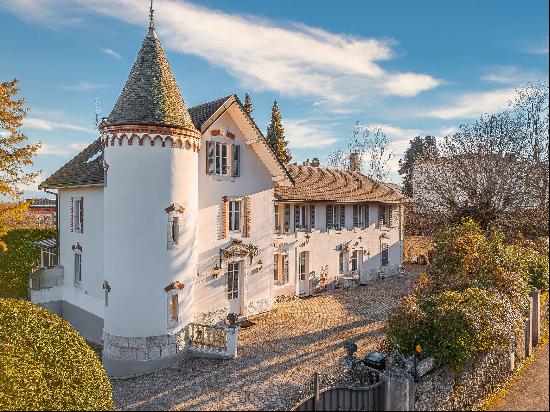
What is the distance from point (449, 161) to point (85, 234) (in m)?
25.7

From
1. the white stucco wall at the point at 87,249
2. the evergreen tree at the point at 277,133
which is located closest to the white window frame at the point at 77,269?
the white stucco wall at the point at 87,249

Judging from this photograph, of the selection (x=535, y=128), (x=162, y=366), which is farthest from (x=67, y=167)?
(x=535, y=128)

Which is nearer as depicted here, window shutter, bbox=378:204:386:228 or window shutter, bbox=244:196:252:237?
window shutter, bbox=244:196:252:237

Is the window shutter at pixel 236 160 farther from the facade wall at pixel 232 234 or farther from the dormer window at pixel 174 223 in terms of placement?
the dormer window at pixel 174 223

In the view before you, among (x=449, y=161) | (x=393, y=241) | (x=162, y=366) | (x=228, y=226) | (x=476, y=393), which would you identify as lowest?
(x=162, y=366)

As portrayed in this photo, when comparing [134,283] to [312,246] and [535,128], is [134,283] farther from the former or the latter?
[535,128]

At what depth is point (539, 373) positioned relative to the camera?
1268cm

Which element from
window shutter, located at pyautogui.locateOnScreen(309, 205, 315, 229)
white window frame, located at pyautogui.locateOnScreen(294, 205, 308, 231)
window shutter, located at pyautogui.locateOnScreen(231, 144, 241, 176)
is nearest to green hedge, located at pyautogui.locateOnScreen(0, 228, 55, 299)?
window shutter, located at pyautogui.locateOnScreen(231, 144, 241, 176)

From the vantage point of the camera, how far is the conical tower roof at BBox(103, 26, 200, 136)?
14.4m

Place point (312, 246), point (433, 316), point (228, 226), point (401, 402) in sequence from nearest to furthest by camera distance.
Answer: point (401, 402), point (433, 316), point (228, 226), point (312, 246)

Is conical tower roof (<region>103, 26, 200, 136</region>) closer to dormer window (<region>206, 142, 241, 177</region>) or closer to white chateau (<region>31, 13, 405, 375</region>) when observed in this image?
white chateau (<region>31, 13, 405, 375</region>)

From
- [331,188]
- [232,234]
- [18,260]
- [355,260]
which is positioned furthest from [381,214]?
[18,260]

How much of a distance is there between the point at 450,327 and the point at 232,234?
35.6 ft

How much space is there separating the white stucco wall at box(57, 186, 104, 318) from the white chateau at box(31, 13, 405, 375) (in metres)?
0.05
